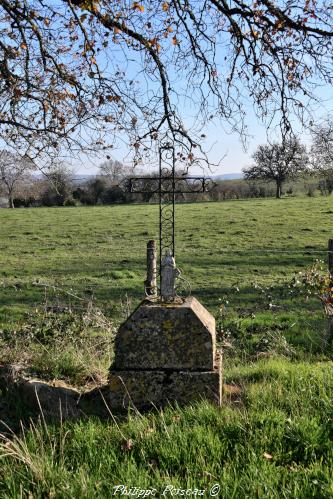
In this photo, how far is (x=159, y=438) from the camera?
128 inches

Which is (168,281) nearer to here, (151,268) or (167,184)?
(167,184)

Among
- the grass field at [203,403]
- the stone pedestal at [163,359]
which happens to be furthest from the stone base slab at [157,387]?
the grass field at [203,403]

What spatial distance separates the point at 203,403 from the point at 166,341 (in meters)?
0.55

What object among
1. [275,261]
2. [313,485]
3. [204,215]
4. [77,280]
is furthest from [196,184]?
[204,215]

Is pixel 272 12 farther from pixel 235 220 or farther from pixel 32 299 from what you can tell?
pixel 235 220

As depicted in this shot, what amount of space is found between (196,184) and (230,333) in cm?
279

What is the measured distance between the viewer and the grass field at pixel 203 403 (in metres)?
2.82

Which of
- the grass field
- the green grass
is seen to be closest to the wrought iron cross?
the grass field

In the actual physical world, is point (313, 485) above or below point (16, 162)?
below

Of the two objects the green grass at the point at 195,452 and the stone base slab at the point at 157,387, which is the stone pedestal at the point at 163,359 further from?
the green grass at the point at 195,452

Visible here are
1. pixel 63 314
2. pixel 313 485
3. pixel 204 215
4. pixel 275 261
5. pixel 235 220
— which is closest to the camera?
pixel 313 485

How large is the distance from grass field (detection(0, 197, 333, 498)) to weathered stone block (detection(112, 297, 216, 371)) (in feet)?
1.24

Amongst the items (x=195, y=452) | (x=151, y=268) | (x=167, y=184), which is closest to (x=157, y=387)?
(x=195, y=452)

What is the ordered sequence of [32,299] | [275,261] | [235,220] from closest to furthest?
[32,299]
[275,261]
[235,220]
